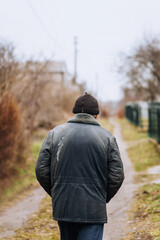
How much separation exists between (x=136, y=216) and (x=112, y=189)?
9.54 ft

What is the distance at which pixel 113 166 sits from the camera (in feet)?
10.0

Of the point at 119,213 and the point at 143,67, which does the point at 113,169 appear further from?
the point at 143,67

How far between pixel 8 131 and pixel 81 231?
6222mm

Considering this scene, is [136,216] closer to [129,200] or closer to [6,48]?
[129,200]

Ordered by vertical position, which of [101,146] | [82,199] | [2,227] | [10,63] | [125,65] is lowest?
[2,227]

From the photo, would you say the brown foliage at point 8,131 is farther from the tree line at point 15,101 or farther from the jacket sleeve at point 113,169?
the jacket sleeve at point 113,169

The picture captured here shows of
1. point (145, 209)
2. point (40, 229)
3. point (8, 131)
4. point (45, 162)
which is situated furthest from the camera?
point (8, 131)

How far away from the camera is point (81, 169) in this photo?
2.96 meters

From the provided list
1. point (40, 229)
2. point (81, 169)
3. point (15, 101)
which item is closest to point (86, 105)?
point (81, 169)

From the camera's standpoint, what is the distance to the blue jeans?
2936 mm

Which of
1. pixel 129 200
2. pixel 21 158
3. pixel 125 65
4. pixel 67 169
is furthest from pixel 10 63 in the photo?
pixel 125 65

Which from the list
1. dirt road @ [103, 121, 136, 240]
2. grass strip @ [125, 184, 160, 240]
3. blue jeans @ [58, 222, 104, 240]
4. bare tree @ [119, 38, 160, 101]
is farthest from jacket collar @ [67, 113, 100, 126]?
bare tree @ [119, 38, 160, 101]

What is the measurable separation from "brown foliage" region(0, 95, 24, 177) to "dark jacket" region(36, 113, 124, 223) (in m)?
5.71

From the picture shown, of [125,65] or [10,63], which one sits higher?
[125,65]
